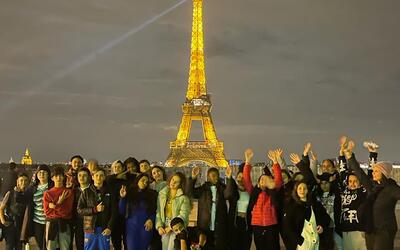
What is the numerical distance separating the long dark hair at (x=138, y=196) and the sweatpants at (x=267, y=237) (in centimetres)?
151

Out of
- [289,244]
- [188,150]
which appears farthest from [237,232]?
[188,150]

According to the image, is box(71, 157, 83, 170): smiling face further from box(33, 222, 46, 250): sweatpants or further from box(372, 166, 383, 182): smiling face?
box(372, 166, 383, 182): smiling face

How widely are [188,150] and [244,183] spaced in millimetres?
37764

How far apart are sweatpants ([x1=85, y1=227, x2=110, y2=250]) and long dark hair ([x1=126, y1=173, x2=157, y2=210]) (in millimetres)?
578

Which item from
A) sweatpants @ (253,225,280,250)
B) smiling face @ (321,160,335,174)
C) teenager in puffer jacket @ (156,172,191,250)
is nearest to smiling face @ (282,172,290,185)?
smiling face @ (321,160,335,174)

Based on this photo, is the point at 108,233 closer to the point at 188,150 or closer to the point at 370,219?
the point at 370,219

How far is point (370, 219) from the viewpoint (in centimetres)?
660

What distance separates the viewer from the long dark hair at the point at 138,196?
7293 millimetres

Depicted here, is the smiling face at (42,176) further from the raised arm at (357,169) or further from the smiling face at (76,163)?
the raised arm at (357,169)

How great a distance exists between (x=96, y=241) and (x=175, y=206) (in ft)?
3.84

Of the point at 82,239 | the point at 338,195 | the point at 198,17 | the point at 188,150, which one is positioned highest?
the point at 198,17

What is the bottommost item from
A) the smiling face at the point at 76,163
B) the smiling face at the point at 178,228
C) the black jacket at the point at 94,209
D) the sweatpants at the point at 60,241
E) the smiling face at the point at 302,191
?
the sweatpants at the point at 60,241

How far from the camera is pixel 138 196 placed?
732 cm

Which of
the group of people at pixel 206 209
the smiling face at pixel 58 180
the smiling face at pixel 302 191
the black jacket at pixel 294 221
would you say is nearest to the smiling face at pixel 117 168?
the group of people at pixel 206 209
